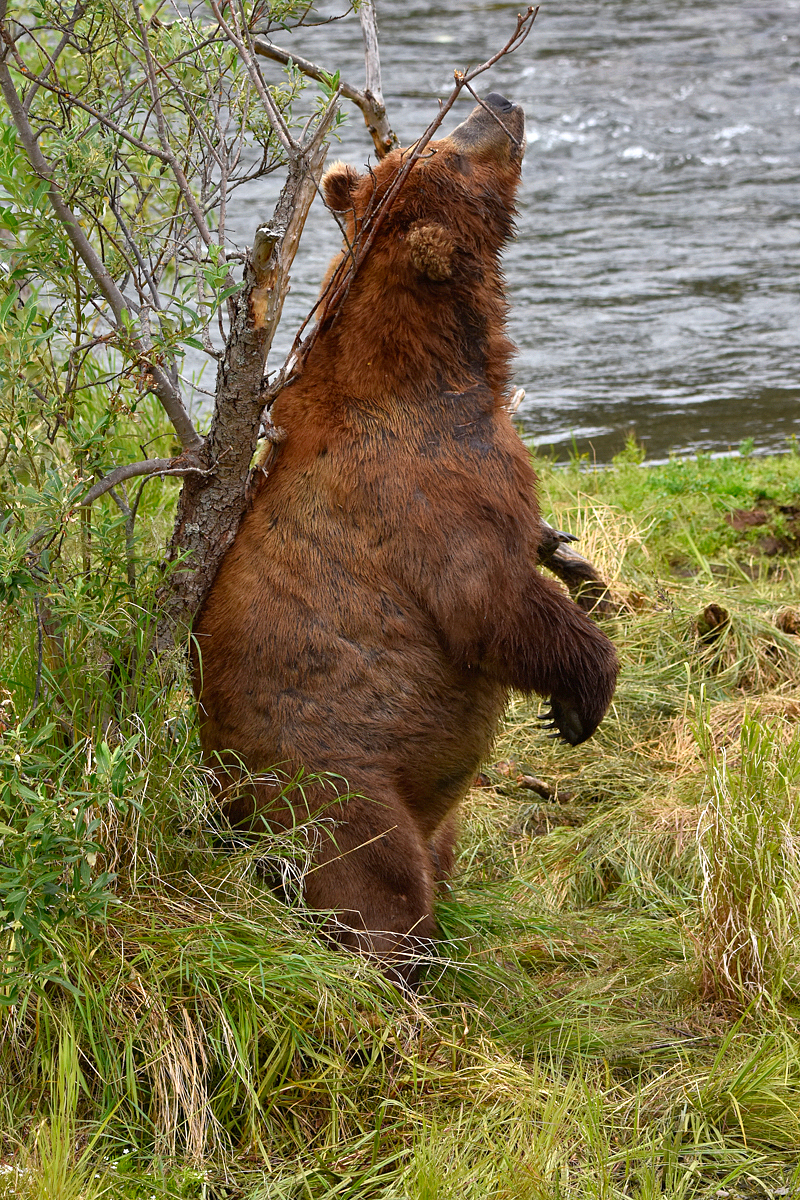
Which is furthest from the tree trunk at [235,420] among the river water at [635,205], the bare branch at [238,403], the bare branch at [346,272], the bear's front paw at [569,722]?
the river water at [635,205]

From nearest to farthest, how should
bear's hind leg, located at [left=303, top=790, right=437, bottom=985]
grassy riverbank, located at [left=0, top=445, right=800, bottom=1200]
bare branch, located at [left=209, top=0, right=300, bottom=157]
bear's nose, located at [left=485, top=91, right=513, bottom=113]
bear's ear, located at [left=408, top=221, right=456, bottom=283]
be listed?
grassy riverbank, located at [left=0, top=445, right=800, bottom=1200] < bare branch, located at [left=209, top=0, right=300, bottom=157] < bear's hind leg, located at [left=303, top=790, right=437, bottom=985] < bear's ear, located at [left=408, top=221, right=456, bottom=283] < bear's nose, located at [left=485, top=91, right=513, bottom=113]

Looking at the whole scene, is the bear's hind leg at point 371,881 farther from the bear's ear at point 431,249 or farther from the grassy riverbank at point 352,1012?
the bear's ear at point 431,249

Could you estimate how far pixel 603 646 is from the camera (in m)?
3.45

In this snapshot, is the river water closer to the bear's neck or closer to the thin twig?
the bear's neck

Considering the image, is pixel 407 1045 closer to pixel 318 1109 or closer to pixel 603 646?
pixel 318 1109

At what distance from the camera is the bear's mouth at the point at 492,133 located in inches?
130

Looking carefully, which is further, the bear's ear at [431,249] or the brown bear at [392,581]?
the bear's ear at [431,249]

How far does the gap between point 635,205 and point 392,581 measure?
10142mm

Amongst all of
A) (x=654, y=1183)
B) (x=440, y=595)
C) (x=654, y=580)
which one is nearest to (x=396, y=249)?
(x=440, y=595)

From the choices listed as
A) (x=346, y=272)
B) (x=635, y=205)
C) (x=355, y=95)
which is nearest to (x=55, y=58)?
(x=355, y=95)

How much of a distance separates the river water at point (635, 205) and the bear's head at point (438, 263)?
110 inches

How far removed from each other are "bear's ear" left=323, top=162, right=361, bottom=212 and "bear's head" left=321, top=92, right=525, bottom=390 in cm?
9

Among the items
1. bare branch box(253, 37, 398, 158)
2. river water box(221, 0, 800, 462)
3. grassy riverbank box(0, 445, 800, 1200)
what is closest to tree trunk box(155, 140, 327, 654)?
grassy riverbank box(0, 445, 800, 1200)

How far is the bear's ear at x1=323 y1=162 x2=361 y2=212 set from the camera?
3428 millimetres
